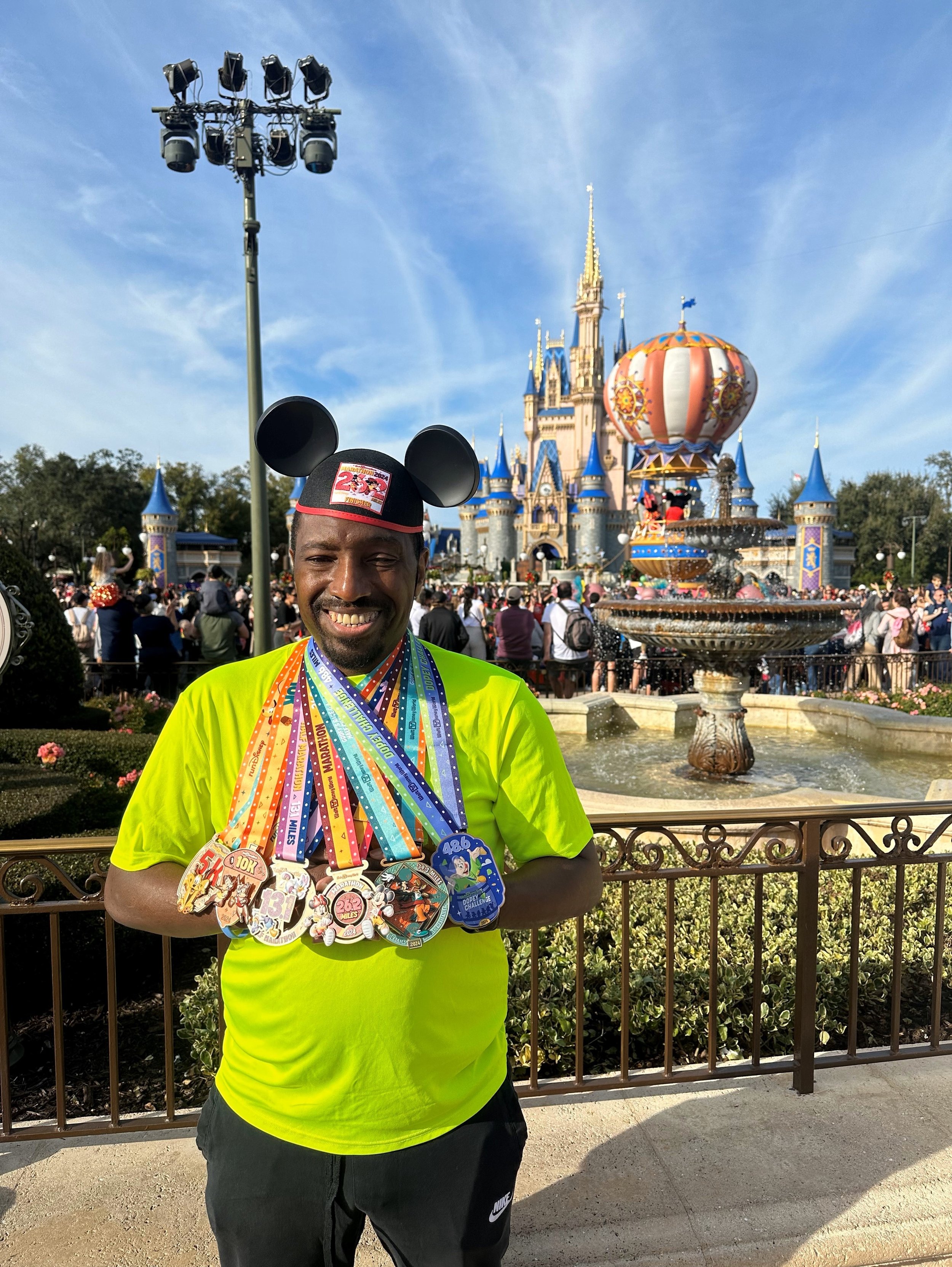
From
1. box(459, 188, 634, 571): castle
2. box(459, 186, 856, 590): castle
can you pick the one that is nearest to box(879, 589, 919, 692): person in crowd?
box(459, 186, 856, 590): castle

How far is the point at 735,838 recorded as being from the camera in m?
5.16

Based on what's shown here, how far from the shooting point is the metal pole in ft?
28.5

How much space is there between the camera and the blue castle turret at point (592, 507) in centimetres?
6675

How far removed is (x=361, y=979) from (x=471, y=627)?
8137mm

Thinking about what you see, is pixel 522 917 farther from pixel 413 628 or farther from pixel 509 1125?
pixel 413 628

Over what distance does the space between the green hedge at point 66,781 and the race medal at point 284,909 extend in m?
2.93

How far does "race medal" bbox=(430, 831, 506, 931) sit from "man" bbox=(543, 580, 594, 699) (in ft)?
28.8

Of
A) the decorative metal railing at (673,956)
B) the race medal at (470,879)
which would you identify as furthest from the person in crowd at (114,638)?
the race medal at (470,879)

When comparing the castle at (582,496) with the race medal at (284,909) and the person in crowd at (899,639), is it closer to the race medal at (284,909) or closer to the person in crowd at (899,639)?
the person in crowd at (899,639)

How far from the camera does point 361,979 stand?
52.0 inches

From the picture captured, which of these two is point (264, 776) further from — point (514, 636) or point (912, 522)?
point (912, 522)

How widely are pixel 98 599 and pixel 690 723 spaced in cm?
714

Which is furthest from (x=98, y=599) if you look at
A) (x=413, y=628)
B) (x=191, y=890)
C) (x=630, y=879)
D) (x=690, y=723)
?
(x=191, y=890)

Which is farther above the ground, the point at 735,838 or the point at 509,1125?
the point at 509,1125
